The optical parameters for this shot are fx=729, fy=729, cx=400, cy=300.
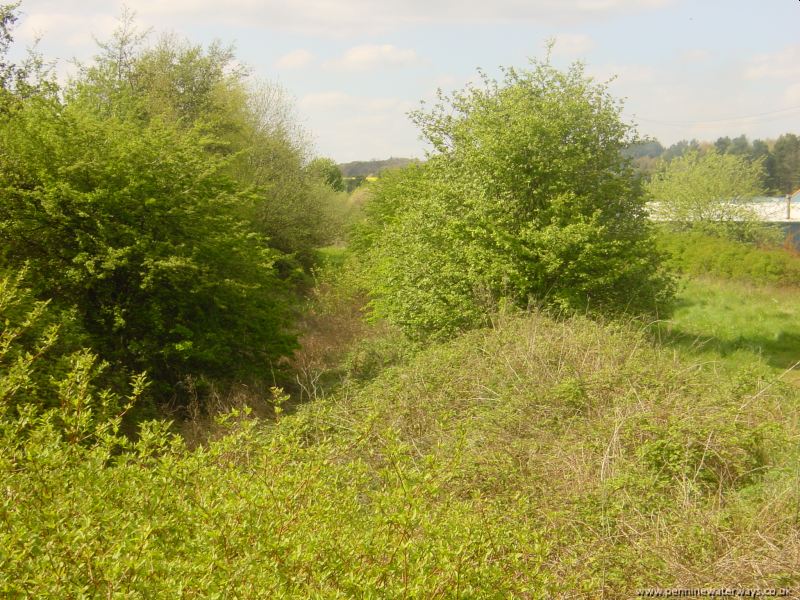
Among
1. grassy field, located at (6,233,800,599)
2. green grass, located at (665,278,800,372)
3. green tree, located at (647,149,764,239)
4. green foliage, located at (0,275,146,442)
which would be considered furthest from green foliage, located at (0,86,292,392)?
green tree, located at (647,149,764,239)

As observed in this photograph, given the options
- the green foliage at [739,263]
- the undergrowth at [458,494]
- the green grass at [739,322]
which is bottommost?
the green grass at [739,322]

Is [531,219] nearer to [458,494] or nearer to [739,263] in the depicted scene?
[458,494]

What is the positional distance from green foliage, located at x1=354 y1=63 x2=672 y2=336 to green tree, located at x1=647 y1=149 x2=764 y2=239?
85.2 ft

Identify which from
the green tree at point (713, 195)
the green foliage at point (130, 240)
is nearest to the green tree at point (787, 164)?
the green tree at point (713, 195)

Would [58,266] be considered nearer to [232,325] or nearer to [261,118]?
[232,325]

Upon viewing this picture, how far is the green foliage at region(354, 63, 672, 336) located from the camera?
45.0ft

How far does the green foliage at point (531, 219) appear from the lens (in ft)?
45.0

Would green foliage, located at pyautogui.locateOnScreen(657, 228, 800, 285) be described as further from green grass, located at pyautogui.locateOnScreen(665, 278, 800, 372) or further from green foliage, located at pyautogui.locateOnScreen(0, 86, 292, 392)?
green foliage, located at pyautogui.locateOnScreen(0, 86, 292, 392)

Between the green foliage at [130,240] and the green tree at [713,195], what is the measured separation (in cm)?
3086

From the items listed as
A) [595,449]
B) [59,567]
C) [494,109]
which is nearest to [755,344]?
[494,109]

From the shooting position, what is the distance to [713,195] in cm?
4281

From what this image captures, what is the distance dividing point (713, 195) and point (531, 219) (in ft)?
108

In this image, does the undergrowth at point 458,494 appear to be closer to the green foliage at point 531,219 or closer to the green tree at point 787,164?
the green foliage at point 531,219

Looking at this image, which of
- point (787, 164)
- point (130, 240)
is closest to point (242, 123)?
point (130, 240)
